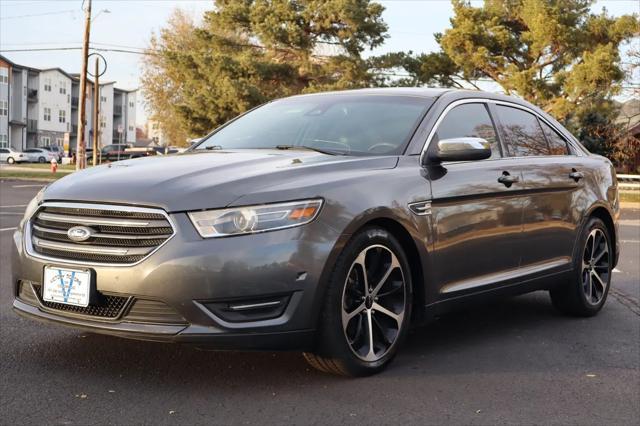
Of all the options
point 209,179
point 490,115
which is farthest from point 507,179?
point 209,179

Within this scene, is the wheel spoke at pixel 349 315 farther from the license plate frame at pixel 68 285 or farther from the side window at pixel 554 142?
the side window at pixel 554 142

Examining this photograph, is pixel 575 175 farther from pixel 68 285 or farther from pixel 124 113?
pixel 124 113

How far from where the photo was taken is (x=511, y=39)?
37.7 metres

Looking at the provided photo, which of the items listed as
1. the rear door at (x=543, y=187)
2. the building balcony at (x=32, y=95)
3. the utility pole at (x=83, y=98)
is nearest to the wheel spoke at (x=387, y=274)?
the rear door at (x=543, y=187)

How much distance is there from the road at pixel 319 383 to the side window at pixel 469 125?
1.33 m

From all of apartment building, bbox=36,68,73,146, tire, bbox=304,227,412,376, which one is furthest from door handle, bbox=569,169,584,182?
apartment building, bbox=36,68,73,146

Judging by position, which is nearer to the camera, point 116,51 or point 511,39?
point 511,39

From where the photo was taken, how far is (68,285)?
3941 millimetres

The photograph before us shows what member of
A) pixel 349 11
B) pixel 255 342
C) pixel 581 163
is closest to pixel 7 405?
pixel 255 342

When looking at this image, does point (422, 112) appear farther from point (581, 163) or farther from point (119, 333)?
point (119, 333)

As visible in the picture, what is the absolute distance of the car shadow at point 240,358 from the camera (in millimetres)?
4270

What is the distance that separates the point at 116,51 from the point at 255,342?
46.1 meters

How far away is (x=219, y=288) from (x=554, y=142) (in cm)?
Result: 350

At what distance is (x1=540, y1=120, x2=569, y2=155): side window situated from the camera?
620 cm
